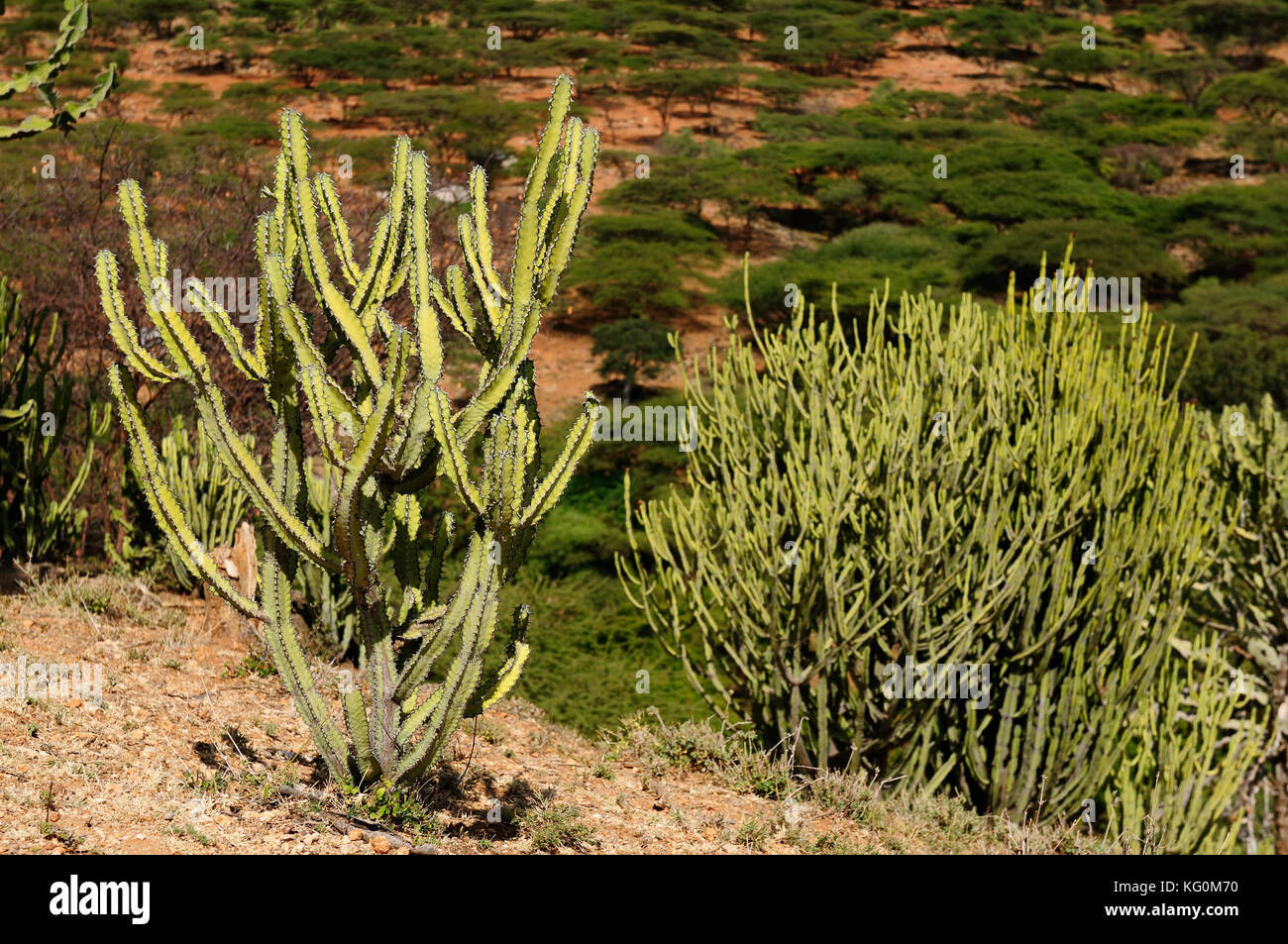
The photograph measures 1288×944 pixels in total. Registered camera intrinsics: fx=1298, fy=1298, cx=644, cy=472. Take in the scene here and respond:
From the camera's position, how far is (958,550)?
6.23 m

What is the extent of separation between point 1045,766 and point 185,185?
999cm

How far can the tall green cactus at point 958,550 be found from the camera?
20.2ft

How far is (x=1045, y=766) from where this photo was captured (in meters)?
6.68

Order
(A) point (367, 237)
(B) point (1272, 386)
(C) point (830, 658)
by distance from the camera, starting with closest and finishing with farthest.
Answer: (C) point (830, 658) < (A) point (367, 237) < (B) point (1272, 386)

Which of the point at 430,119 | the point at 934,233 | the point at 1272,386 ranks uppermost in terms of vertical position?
the point at 430,119

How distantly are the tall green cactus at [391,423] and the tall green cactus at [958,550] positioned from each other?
170 cm

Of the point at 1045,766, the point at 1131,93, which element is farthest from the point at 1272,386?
the point at 1131,93

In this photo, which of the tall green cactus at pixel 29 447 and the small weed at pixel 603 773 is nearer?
the small weed at pixel 603 773

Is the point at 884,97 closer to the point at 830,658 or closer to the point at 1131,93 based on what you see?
the point at 1131,93

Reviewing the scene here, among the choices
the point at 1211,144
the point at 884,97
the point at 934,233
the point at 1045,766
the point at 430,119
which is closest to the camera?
the point at 1045,766

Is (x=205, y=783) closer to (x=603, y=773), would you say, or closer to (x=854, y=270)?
(x=603, y=773)
